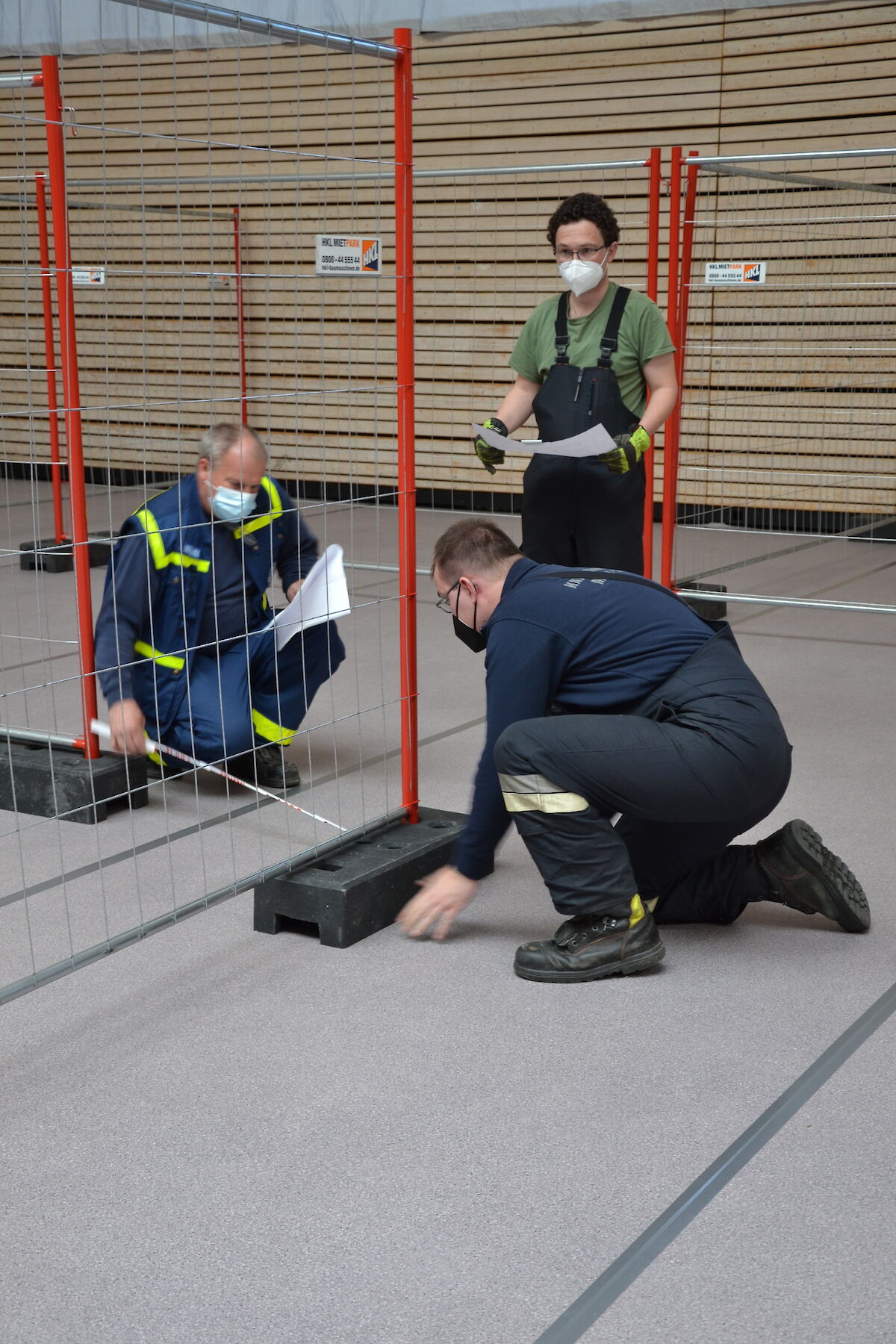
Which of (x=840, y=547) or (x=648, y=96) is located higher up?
(x=648, y=96)

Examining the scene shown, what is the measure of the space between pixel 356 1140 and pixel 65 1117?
46 cm

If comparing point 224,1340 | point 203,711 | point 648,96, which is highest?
point 648,96

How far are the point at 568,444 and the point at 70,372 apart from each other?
122cm

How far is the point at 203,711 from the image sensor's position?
139 inches

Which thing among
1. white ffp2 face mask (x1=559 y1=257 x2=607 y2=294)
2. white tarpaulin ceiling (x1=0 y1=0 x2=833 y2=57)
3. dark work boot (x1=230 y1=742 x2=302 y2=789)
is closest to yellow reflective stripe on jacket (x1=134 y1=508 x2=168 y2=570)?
dark work boot (x1=230 y1=742 x2=302 y2=789)

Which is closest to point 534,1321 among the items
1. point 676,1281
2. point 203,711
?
point 676,1281

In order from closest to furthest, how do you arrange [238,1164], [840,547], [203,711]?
[238,1164]
[203,711]
[840,547]

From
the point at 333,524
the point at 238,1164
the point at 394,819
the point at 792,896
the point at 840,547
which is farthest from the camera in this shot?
the point at 333,524

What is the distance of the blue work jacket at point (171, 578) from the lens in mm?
3334

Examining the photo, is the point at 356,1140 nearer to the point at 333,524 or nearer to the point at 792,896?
the point at 792,896

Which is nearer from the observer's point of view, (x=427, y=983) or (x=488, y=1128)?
(x=488, y=1128)

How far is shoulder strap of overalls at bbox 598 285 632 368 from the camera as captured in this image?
3.63 metres

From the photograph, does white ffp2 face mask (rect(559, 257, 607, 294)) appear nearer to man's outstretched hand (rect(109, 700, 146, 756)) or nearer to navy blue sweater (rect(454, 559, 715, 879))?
navy blue sweater (rect(454, 559, 715, 879))

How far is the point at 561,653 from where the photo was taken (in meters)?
2.50
